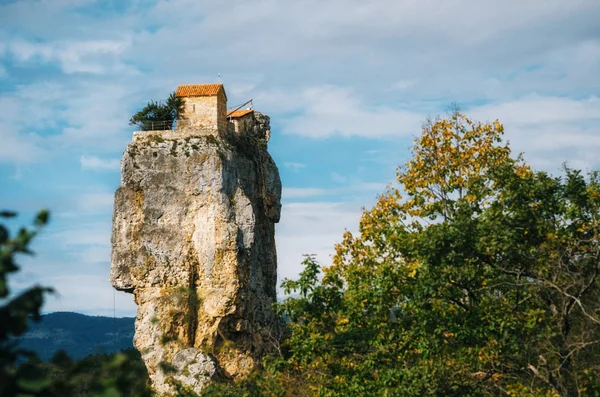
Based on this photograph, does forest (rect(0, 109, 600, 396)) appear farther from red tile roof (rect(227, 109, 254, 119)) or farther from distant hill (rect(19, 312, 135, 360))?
distant hill (rect(19, 312, 135, 360))

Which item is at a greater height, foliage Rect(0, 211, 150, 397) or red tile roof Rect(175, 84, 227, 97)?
red tile roof Rect(175, 84, 227, 97)

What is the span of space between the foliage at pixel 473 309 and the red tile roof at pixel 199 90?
74.2ft

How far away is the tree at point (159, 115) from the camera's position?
38.7 meters

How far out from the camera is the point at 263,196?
136ft

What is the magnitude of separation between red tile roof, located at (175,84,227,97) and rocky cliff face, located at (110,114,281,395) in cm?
217

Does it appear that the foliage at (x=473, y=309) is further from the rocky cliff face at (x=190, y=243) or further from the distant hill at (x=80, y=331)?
the distant hill at (x=80, y=331)

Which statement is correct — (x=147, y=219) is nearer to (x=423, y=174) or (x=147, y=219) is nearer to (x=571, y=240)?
(x=423, y=174)

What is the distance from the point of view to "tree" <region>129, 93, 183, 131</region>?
3869 cm

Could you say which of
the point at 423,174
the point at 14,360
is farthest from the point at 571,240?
the point at 14,360

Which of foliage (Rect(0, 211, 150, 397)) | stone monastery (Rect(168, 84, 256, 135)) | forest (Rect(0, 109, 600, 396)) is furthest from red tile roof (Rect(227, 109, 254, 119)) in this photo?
foliage (Rect(0, 211, 150, 397))

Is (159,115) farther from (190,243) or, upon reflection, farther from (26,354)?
(26,354)

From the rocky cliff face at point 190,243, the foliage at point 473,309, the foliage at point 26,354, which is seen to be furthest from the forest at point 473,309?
the rocky cliff face at point 190,243

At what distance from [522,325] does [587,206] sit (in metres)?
2.61

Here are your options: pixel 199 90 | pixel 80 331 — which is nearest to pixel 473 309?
pixel 199 90
